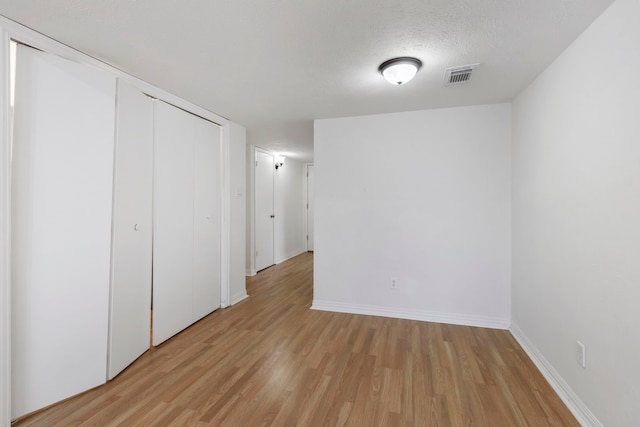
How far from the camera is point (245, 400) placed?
1.87 metres

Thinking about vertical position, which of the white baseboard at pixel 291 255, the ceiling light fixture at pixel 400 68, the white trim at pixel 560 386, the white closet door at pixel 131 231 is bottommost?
the white trim at pixel 560 386

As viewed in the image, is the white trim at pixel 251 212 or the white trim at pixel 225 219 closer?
the white trim at pixel 225 219

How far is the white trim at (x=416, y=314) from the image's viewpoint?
118 inches

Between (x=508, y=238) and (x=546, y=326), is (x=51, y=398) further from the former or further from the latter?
(x=508, y=238)

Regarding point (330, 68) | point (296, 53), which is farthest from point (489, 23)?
point (296, 53)

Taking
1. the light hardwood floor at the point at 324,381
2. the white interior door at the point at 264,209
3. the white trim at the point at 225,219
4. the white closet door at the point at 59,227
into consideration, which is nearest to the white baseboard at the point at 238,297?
the white trim at the point at 225,219

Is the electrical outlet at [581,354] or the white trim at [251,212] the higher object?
the white trim at [251,212]

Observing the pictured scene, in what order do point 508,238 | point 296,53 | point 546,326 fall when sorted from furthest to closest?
point 508,238 < point 546,326 < point 296,53

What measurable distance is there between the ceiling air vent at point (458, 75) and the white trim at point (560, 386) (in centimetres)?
233

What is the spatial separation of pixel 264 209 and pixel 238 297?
2.19 m

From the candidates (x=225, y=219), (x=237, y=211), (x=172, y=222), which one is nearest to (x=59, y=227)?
(x=172, y=222)

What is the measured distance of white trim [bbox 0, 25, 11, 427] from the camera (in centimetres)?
156

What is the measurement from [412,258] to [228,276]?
91.2 inches

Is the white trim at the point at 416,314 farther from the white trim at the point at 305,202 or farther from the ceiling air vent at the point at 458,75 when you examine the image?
the white trim at the point at 305,202
